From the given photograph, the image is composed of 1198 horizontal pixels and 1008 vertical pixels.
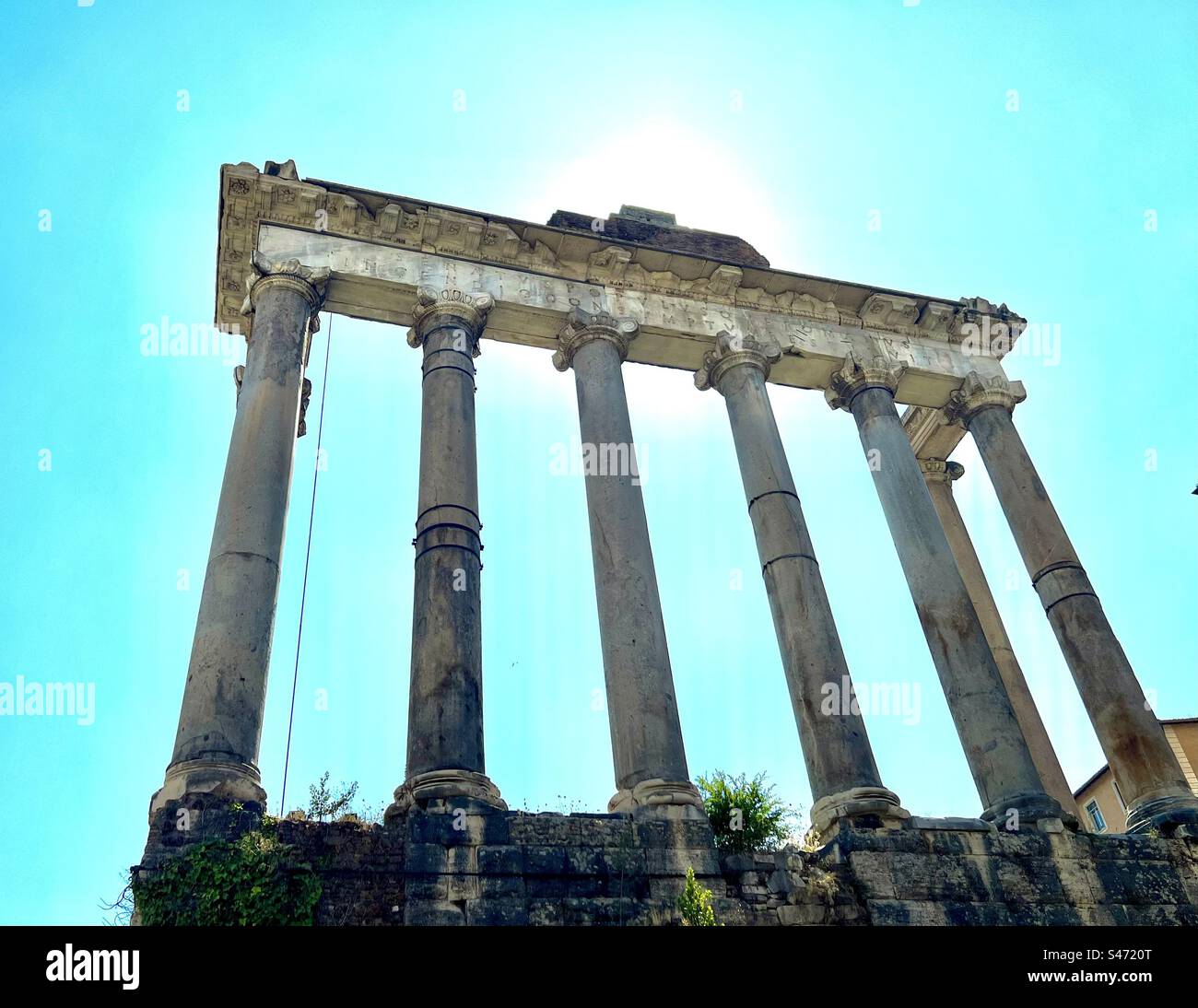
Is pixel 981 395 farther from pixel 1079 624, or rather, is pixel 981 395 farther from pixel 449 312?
pixel 449 312

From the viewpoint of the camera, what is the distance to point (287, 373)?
16.7 meters

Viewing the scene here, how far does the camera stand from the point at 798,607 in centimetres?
1672

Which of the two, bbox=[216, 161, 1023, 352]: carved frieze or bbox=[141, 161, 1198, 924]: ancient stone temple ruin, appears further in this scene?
bbox=[216, 161, 1023, 352]: carved frieze

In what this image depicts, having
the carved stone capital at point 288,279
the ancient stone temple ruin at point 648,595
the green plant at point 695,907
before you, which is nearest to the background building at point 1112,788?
the ancient stone temple ruin at point 648,595

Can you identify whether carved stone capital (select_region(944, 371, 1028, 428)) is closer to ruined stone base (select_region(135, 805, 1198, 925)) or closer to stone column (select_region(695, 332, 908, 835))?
stone column (select_region(695, 332, 908, 835))

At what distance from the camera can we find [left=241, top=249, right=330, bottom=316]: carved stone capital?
59.5ft

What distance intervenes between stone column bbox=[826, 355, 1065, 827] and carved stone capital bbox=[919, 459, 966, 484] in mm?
3395

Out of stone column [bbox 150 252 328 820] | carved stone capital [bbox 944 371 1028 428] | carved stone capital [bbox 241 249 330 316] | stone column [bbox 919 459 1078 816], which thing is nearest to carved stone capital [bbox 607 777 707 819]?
stone column [bbox 150 252 328 820]

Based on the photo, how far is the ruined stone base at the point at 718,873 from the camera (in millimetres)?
11523

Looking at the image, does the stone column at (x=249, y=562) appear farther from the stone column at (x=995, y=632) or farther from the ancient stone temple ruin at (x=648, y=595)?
the stone column at (x=995, y=632)

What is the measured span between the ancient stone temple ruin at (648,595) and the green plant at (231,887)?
32cm
